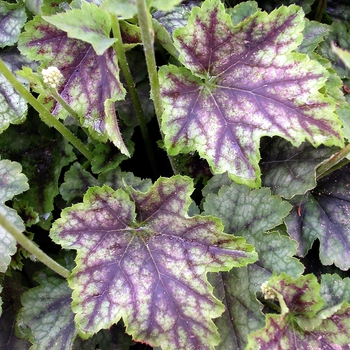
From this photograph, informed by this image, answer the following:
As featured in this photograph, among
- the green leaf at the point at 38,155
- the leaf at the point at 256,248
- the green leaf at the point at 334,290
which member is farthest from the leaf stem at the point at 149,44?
the green leaf at the point at 334,290

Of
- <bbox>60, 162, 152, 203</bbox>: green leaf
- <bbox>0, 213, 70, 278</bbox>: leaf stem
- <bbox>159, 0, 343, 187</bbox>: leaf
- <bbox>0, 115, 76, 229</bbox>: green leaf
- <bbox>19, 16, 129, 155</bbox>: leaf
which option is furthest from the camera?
<bbox>0, 115, 76, 229</bbox>: green leaf

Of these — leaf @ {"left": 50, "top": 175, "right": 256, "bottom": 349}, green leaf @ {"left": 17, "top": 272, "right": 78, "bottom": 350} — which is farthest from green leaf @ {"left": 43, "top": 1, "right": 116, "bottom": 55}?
green leaf @ {"left": 17, "top": 272, "right": 78, "bottom": 350}

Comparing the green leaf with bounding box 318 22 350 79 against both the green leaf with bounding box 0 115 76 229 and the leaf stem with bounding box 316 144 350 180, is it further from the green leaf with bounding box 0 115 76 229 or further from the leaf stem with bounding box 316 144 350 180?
the green leaf with bounding box 0 115 76 229

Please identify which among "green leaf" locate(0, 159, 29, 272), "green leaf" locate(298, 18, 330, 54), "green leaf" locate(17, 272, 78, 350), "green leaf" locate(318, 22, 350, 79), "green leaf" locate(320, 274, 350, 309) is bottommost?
"green leaf" locate(17, 272, 78, 350)

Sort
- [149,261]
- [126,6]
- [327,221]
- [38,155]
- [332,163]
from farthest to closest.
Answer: [38,155]
[327,221]
[332,163]
[149,261]
[126,6]

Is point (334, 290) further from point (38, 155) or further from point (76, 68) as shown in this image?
point (38, 155)

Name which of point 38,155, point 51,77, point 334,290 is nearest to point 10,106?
point 38,155

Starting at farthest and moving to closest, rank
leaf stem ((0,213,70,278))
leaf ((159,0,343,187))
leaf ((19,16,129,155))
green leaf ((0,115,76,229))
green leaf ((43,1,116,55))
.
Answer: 1. green leaf ((0,115,76,229))
2. leaf ((19,16,129,155))
3. leaf ((159,0,343,187))
4. green leaf ((43,1,116,55))
5. leaf stem ((0,213,70,278))
